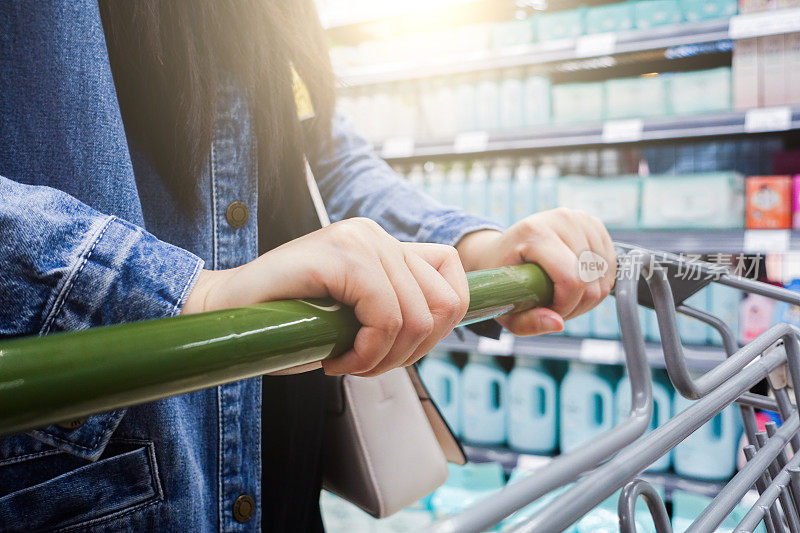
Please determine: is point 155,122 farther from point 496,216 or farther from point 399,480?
point 496,216

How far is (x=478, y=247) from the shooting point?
0.69m

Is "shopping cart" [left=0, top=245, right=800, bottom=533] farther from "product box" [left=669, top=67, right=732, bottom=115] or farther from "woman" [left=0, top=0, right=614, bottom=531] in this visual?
"product box" [left=669, top=67, right=732, bottom=115]

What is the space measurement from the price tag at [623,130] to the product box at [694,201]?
21 centimetres

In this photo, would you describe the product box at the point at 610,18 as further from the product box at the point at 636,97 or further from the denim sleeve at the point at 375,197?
the denim sleeve at the point at 375,197

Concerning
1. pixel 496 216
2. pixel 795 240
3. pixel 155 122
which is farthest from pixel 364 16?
pixel 155 122

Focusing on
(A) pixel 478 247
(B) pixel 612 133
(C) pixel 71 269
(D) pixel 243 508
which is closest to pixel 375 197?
(A) pixel 478 247

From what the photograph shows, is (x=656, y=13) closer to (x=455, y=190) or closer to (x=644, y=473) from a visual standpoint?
(x=455, y=190)

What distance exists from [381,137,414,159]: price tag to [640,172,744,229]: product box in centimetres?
93

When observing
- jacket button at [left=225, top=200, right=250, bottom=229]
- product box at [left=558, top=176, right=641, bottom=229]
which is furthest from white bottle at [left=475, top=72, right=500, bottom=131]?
jacket button at [left=225, top=200, right=250, bottom=229]

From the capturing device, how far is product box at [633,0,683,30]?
2068 mm

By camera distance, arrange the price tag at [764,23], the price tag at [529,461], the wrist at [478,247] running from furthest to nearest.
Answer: the price tag at [529,461] → the price tag at [764,23] → the wrist at [478,247]

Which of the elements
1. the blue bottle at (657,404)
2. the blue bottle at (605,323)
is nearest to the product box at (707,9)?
the blue bottle at (605,323)

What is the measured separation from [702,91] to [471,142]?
83 cm

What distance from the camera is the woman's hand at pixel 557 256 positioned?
0.56 meters
